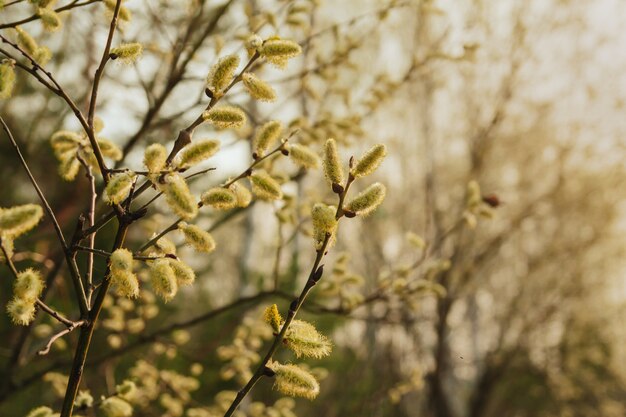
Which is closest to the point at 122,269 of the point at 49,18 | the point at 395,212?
the point at 49,18

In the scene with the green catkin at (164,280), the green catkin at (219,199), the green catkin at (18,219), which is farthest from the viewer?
the green catkin at (219,199)

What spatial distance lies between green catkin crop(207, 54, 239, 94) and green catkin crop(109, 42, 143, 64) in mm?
186

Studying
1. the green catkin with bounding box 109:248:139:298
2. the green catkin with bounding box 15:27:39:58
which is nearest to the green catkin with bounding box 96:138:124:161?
A: the green catkin with bounding box 15:27:39:58

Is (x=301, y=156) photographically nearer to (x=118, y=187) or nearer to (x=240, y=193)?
(x=240, y=193)

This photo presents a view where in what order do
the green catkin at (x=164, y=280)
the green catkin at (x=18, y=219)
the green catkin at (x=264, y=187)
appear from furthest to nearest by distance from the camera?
the green catkin at (x=264, y=187), the green catkin at (x=164, y=280), the green catkin at (x=18, y=219)

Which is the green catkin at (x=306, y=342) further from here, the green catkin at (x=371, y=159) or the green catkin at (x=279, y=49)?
the green catkin at (x=279, y=49)

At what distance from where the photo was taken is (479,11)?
4.11 metres

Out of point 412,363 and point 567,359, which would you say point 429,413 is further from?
point 567,359

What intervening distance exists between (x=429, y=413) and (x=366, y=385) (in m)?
0.89

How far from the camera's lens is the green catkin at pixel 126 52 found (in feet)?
3.83

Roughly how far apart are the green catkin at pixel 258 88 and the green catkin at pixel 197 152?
168 mm

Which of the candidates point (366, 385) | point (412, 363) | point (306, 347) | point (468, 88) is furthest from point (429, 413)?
point (306, 347)

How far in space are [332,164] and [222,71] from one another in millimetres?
303

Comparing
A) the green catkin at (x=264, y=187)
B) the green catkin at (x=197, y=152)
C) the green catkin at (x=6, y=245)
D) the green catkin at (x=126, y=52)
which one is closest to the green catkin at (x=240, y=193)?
the green catkin at (x=264, y=187)
